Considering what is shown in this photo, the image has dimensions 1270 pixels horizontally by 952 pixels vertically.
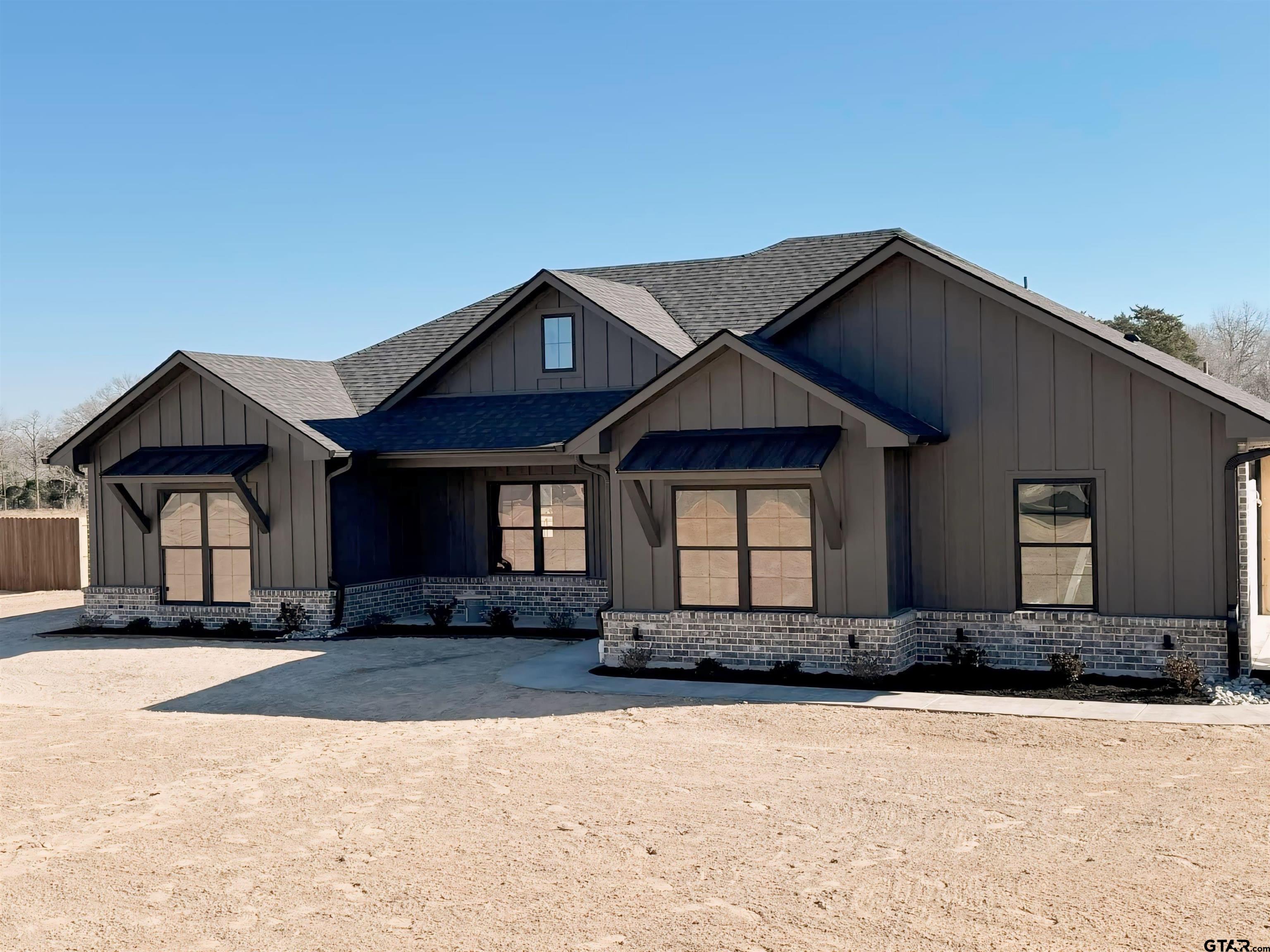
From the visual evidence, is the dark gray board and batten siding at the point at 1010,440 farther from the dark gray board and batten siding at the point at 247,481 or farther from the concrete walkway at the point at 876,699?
the dark gray board and batten siding at the point at 247,481

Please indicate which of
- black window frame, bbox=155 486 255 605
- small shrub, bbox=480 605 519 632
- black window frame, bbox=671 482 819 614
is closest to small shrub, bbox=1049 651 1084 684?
black window frame, bbox=671 482 819 614

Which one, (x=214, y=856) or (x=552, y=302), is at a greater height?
(x=552, y=302)

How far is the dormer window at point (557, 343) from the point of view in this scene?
71.1 ft

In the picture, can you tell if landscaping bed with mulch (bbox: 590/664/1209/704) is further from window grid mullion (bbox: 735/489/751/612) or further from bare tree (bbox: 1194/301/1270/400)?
bare tree (bbox: 1194/301/1270/400)

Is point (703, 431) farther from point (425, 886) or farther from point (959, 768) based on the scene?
point (425, 886)

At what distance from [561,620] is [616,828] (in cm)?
1128

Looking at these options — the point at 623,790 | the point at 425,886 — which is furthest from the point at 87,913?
the point at 623,790

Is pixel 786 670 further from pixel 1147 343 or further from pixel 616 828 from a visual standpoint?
pixel 1147 343

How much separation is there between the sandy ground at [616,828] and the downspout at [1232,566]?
2.38m

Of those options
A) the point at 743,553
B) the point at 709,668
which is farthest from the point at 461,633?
the point at 743,553

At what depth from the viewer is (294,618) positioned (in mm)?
20375

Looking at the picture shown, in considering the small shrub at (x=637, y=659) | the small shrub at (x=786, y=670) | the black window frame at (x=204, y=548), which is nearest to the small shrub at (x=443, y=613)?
the black window frame at (x=204, y=548)

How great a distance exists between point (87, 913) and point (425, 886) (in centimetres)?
205

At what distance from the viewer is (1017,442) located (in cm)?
1527
